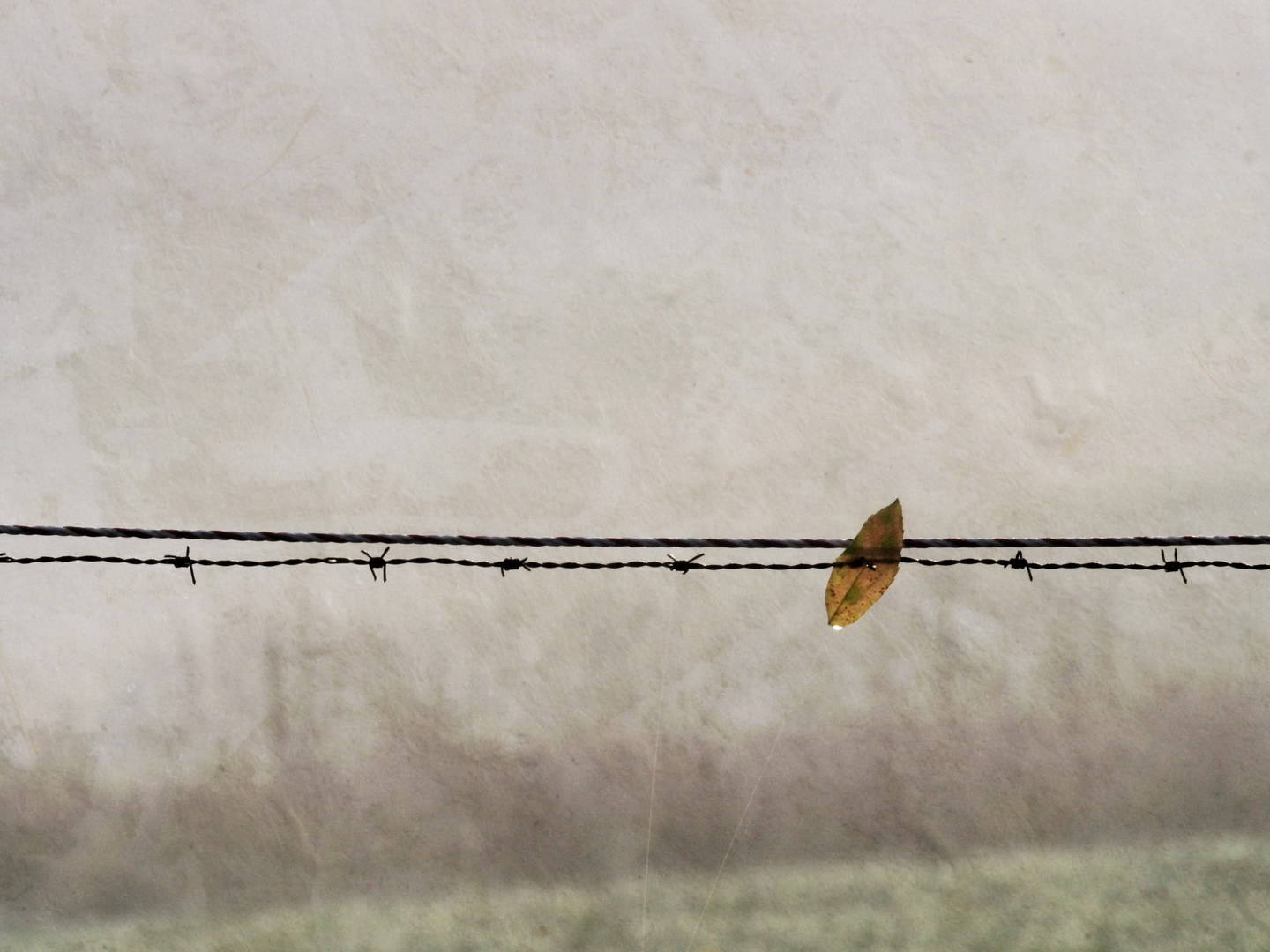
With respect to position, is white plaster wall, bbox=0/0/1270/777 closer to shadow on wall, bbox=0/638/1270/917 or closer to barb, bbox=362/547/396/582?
shadow on wall, bbox=0/638/1270/917

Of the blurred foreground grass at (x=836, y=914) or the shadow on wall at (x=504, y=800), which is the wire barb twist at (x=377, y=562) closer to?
the shadow on wall at (x=504, y=800)

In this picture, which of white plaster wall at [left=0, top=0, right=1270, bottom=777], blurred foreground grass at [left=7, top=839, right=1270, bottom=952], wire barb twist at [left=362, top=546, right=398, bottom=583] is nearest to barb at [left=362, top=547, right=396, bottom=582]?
wire barb twist at [left=362, top=546, right=398, bottom=583]

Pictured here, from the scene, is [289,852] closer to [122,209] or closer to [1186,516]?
Answer: [122,209]

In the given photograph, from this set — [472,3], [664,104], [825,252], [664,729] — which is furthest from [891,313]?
[472,3]

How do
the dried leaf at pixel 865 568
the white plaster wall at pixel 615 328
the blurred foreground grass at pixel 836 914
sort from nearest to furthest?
the dried leaf at pixel 865 568
the blurred foreground grass at pixel 836 914
the white plaster wall at pixel 615 328

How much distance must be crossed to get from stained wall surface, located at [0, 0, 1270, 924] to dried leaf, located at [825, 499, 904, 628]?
1.64m

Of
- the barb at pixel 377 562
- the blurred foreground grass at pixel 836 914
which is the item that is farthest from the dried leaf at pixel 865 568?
the blurred foreground grass at pixel 836 914

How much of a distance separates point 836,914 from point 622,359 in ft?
7.33

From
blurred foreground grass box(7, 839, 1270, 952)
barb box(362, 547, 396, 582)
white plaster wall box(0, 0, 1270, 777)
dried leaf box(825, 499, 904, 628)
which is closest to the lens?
dried leaf box(825, 499, 904, 628)

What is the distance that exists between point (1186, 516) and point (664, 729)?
209cm

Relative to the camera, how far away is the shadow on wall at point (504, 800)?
3.48 metres

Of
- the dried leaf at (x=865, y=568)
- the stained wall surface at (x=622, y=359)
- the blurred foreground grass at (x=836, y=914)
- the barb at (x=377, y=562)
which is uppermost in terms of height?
the stained wall surface at (x=622, y=359)

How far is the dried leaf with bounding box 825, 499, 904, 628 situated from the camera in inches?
72.8

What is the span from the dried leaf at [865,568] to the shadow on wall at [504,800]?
A: 174 centimetres
